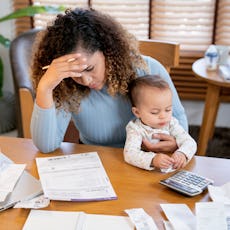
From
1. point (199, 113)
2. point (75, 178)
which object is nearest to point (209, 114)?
point (199, 113)

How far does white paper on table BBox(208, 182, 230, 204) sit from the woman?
0.82 feet

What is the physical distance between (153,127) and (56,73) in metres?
0.37

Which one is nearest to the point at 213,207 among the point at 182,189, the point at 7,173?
the point at 182,189

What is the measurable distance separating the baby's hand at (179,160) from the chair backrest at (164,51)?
665 mm

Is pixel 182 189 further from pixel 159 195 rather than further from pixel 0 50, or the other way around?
pixel 0 50

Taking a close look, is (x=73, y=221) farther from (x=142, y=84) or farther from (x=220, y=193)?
(x=142, y=84)

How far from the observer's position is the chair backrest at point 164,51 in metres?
1.82

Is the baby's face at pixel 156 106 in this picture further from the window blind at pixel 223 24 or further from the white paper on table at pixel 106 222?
the window blind at pixel 223 24

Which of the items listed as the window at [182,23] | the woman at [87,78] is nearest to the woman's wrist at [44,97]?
the woman at [87,78]

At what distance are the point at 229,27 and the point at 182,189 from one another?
7.33ft

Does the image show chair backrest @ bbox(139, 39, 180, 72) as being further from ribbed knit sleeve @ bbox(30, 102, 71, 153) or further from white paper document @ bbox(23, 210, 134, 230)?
white paper document @ bbox(23, 210, 134, 230)

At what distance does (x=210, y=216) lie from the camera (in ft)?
3.26

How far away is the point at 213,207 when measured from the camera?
1.03m

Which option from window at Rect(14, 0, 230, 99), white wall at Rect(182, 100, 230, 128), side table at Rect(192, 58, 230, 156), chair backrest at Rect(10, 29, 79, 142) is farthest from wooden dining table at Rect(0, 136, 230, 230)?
white wall at Rect(182, 100, 230, 128)
